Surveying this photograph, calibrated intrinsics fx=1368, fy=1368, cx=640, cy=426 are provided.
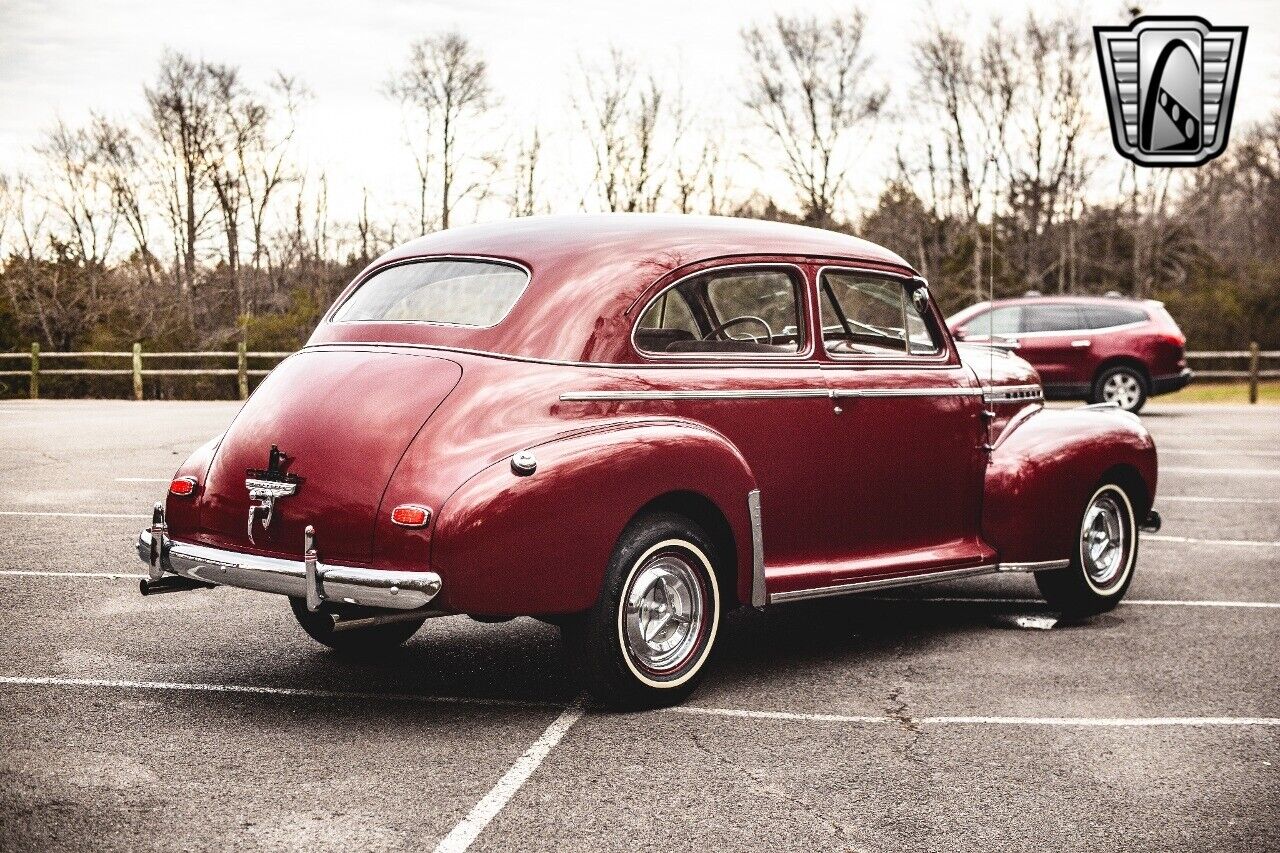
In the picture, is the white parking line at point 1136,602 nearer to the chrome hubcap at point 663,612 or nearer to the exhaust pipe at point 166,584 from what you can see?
the chrome hubcap at point 663,612

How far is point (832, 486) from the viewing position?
19.4 feet

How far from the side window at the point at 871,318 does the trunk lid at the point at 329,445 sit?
6.41 feet

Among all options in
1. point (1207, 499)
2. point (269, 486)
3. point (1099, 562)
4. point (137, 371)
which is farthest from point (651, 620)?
point (137, 371)

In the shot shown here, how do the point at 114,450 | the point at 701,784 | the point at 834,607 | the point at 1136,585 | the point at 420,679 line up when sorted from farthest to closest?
the point at 114,450 → the point at 1136,585 → the point at 834,607 → the point at 420,679 → the point at 701,784

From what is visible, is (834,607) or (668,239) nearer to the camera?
(668,239)

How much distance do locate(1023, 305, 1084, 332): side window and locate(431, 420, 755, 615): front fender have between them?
17.4 metres

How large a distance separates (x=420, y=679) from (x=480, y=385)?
55.2 inches

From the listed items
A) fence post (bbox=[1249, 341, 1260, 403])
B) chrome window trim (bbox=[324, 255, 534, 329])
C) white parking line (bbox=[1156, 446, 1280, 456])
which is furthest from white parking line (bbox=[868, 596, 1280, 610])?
fence post (bbox=[1249, 341, 1260, 403])

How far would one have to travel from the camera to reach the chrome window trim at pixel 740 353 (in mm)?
5426

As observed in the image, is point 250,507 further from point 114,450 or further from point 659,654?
point 114,450


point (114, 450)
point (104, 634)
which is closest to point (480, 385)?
point (104, 634)

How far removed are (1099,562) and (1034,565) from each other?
0.75 m

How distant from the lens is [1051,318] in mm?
21406

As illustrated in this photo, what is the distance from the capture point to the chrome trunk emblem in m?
4.91
